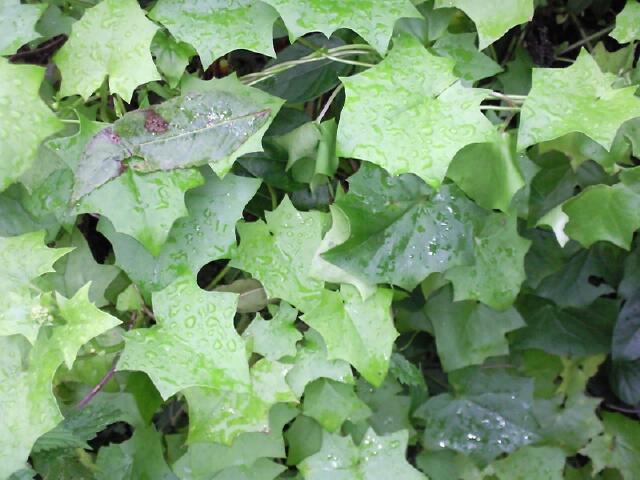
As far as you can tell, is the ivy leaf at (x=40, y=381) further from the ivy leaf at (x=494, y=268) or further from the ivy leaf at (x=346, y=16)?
the ivy leaf at (x=494, y=268)

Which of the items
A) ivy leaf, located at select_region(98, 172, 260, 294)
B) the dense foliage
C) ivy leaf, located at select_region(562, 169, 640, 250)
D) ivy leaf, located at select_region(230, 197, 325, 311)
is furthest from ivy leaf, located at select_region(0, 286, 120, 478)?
ivy leaf, located at select_region(562, 169, 640, 250)

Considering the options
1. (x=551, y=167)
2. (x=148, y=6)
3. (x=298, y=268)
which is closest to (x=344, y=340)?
(x=298, y=268)

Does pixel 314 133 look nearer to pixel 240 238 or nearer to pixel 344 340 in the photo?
pixel 240 238

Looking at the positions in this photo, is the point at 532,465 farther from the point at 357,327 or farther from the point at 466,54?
the point at 466,54

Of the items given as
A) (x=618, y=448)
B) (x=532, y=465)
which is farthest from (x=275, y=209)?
(x=618, y=448)

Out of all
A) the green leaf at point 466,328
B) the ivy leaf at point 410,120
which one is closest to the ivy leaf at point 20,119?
the ivy leaf at point 410,120
